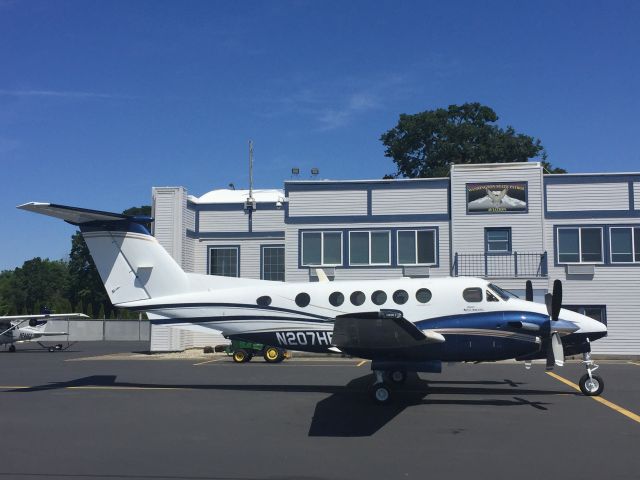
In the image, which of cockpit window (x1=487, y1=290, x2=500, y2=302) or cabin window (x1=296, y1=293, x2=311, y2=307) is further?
cabin window (x1=296, y1=293, x2=311, y2=307)

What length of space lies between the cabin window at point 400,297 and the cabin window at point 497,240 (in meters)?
14.2

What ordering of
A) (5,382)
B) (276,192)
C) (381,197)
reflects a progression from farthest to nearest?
(276,192), (381,197), (5,382)

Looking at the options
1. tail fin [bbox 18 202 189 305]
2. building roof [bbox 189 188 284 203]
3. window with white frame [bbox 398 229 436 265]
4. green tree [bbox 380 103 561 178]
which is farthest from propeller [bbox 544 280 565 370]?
green tree [bbox 380 103 561 178]

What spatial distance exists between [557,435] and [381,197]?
19554 millimetres

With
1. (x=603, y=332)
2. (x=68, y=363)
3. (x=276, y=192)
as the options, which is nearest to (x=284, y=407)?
(x=603, y=332)

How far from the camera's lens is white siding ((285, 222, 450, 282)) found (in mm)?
27656

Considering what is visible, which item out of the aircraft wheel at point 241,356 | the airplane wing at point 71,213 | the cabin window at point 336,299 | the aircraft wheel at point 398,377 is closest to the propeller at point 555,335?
the aircraft wheel at point 398,377

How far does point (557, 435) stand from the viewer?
31.5ft

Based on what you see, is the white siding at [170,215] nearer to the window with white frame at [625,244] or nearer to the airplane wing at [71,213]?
the airplane wing at [71,213]

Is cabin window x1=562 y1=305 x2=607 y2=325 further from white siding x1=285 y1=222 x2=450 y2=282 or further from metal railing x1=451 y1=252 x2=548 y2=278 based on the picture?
white siding x1=285 y1=222 x2=450 y2=282

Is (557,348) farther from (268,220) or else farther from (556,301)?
(268,220)

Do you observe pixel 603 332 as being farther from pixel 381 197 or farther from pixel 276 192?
pixel 276 192

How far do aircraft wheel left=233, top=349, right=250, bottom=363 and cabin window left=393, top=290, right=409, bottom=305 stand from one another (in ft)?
37.5

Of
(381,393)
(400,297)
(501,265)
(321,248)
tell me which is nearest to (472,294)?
(400,297)
